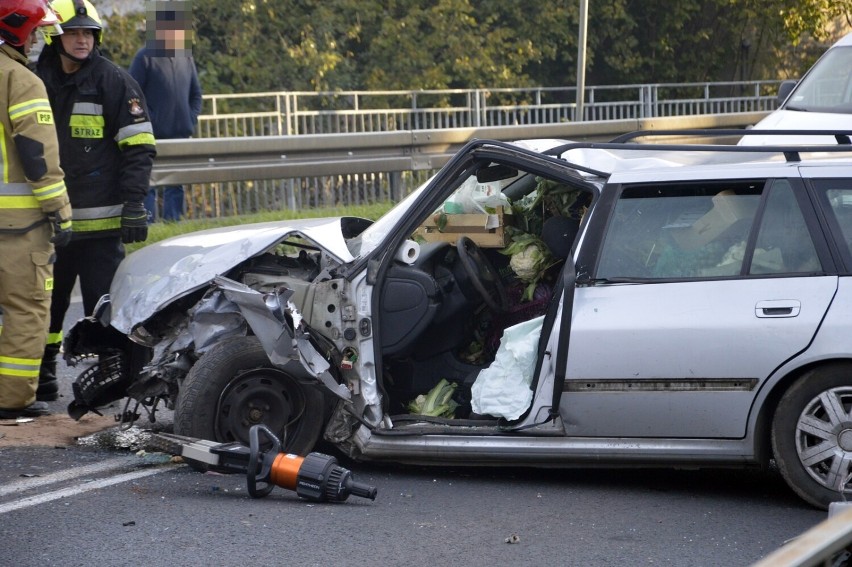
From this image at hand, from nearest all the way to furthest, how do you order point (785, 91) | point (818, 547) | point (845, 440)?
point (818, 547) → point (845, 440) → point (785, 91)

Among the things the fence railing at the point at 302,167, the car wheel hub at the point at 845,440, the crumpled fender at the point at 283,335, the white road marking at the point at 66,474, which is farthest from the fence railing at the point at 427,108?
the car wheel hub at the point at 845,440

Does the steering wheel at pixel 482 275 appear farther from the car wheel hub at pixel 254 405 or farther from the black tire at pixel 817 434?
the black tire at pixel 817 434

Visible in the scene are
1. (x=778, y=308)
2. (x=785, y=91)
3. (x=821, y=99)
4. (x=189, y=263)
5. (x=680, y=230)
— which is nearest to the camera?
(x=778, y=308)

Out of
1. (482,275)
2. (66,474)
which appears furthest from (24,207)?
(482,275)

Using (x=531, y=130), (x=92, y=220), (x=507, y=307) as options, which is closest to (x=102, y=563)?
(x=507, y=307)

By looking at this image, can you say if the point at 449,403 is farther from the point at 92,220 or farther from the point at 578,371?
the point at 92,220

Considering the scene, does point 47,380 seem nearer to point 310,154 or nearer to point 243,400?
point 243,400

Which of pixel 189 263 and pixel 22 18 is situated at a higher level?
pixel 22 18

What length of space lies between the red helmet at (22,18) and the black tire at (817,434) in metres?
4.03

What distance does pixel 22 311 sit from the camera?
6.49 m

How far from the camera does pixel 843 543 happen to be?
217 cm

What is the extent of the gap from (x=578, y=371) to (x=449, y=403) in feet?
2.39

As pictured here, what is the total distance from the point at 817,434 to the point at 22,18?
4.28m

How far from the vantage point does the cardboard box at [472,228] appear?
5.82 meters
